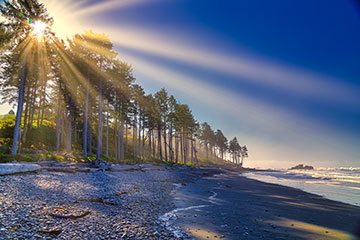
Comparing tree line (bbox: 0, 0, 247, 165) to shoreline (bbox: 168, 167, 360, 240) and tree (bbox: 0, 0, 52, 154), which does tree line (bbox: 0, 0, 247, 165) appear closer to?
tree (bbox: 0, 0, 52, 154)

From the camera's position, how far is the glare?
826 inches

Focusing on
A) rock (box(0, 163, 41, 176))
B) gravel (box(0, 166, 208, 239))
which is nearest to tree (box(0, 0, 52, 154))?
rock (box(0, 163, 41, 176))

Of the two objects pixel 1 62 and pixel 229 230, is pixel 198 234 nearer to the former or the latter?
pixel 229 230

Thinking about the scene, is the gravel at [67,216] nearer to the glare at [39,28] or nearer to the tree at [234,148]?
the glare at [39,28]

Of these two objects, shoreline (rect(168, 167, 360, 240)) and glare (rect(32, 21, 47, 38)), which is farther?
glare (rect(32, 21, 47, 38))

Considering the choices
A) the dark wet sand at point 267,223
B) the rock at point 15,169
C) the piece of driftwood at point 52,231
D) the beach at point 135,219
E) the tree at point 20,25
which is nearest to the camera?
the piece of driftwood at point 52,231

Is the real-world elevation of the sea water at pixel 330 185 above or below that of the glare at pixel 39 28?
below

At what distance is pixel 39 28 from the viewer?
21.5 meters

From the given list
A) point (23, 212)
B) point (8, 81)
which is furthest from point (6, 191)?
point (8, 81)

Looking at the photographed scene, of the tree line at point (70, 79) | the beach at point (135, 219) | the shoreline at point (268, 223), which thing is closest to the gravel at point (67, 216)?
the beach at point (135, 219)

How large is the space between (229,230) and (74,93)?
33340 millimetres

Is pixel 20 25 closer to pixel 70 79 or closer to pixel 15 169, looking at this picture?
pixel 70 79

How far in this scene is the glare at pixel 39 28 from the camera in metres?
21.0

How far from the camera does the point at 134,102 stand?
42.4 metres
